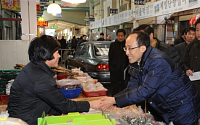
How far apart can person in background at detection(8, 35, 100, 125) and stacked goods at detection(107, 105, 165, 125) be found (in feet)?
2.21

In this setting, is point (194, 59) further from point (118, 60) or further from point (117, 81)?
point (117, 81)

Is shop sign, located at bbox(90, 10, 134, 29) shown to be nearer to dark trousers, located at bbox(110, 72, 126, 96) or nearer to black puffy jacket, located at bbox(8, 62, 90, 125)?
dark trousers, located at bbox(110, 72, 126, 96)

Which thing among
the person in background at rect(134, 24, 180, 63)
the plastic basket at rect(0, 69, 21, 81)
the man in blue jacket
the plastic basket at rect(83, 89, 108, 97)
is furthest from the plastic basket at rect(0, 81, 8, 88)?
the person in background at rect(134, 24, 180, 63)

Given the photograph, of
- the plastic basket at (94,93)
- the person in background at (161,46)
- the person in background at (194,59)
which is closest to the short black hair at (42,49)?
the plastic basket at (94,93)

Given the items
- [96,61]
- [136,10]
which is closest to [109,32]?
[136,10]

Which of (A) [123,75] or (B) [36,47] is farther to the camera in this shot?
(A) [123,75]

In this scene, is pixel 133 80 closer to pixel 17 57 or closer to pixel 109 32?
pixel 17 57

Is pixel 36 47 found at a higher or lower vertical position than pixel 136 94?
higher

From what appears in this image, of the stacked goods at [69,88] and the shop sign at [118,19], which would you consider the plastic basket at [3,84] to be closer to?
the stacked goods at [69,88]

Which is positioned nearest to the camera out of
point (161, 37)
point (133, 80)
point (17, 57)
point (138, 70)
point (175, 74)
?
point (175, 74)

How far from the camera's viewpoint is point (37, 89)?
5.91ft

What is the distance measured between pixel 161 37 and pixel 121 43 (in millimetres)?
7615

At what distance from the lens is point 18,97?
1.87m

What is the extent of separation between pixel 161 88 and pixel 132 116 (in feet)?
1.84
